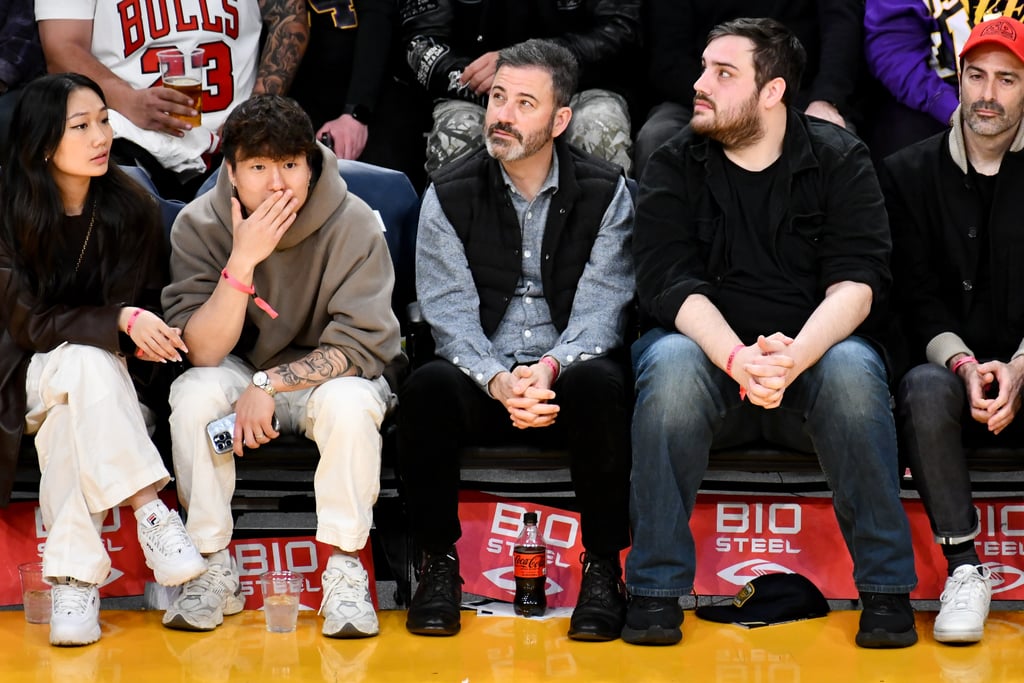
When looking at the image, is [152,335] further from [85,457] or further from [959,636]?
[959,636]

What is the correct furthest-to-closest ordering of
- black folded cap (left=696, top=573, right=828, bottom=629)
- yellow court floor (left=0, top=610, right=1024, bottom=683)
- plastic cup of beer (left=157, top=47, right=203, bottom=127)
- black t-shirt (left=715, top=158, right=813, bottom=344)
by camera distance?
plastic cup of beer (left=157, top=47, right=203, bottom=127) → black t-shirt (left=715, top=158, right=813, bottom=344) → black folded cap (left=696, top=573, right=828, bottom=629) → yellow court floor (left=0, top=610, right=1024, bottom=683)

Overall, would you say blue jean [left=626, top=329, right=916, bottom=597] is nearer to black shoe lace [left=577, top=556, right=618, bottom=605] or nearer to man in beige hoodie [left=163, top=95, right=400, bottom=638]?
black shoe lace [left=577, top=556, right=618, bottom=605]

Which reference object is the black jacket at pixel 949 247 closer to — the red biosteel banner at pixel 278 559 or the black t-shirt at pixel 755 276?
the black t-shirt at pixel 755 276

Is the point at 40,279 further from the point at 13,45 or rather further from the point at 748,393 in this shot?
the point at 748,393

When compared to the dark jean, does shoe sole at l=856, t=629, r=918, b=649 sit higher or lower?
lower

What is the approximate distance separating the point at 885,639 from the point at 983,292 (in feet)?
3.59

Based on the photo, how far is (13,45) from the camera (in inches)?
198

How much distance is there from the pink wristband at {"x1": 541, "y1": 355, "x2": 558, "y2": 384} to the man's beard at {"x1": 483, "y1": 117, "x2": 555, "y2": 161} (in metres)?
0.59

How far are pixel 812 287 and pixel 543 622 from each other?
1161 mm

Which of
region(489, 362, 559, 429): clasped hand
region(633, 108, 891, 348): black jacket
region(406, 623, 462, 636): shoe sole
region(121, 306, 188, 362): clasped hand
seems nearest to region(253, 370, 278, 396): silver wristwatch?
region(121, 306, 188, 362): clasped hand

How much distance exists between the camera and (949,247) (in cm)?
410

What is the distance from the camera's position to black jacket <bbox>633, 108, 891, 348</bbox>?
12.9ft

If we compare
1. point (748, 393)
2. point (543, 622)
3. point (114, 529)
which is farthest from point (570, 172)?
point (114, 529)

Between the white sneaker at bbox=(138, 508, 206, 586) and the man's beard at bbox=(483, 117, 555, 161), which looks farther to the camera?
the man's beard at bbox=(483, 117, 555, 161)
